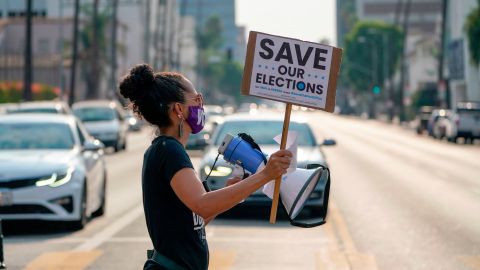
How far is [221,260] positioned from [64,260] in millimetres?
1565

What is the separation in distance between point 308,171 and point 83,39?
296 feet

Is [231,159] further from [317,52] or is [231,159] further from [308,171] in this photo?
[317,52]

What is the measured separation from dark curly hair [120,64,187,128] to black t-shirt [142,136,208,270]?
13cm

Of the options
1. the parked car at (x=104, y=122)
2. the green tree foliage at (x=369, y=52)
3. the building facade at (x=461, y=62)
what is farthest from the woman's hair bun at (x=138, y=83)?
the green tree foliage at (x=369, y=52)

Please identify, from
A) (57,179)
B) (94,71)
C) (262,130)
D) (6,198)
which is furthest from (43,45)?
(6,198)

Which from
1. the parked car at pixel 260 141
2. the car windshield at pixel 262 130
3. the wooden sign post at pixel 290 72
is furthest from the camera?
the car windshield at pixel 262 130

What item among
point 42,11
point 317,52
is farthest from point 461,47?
point 317,52

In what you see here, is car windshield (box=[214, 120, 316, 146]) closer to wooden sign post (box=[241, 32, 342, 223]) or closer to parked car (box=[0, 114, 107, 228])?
parked car (box=[0, 114, 107, 228])

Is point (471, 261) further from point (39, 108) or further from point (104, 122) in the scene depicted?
point (104, 122)

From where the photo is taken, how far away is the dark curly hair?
493cm

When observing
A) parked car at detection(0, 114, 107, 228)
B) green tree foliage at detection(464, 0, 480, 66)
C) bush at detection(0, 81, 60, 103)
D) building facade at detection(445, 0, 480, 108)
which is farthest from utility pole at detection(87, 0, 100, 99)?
parked car at detection(0, 114, 107, 228)

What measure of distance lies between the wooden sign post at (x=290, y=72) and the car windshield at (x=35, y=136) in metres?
10.3

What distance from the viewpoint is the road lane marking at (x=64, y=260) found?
11.3 metres

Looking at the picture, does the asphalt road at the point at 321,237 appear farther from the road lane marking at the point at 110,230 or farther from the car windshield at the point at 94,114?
the car windshield at the point at 94,114
